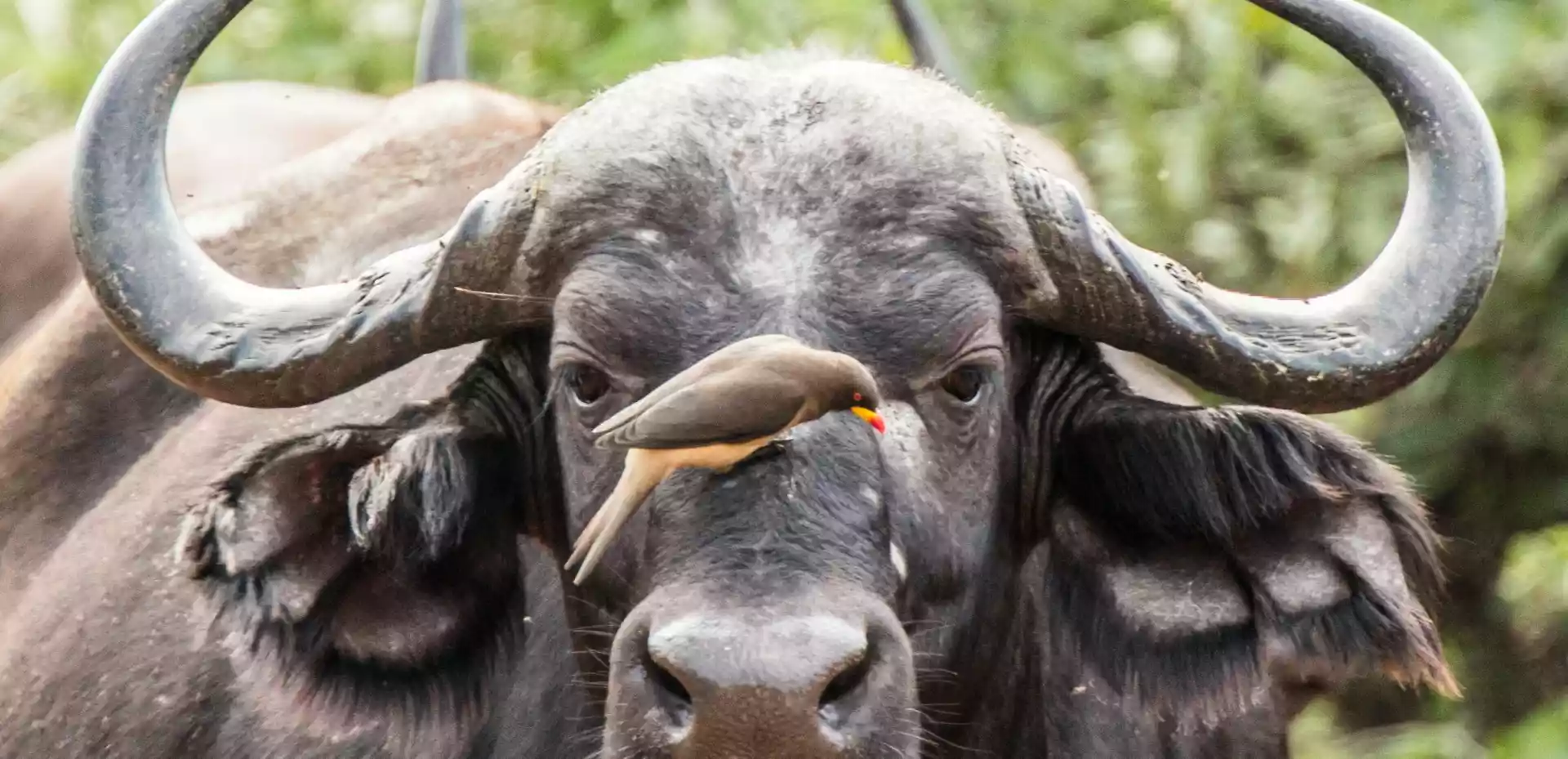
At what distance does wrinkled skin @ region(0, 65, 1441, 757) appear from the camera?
2.88m

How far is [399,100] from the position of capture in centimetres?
599

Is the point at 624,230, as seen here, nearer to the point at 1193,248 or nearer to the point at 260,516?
the point at 260,516

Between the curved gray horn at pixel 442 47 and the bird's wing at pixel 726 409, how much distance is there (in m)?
3.72

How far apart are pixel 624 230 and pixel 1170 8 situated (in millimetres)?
3763

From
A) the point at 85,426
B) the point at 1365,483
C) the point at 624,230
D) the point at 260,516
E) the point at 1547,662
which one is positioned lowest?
the point at 1547,662

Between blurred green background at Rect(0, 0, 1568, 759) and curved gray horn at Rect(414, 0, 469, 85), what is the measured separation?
44cm

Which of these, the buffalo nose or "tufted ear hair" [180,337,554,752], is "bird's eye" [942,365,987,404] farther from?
"tufted ear hair" [180,337,554,752]

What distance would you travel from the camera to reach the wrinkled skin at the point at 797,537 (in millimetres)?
2883

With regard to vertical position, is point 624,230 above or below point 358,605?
above

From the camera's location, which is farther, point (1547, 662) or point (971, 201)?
point (1547, 662)

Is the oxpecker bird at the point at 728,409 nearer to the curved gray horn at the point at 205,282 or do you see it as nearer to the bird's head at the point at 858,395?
the bird's head at the point at 858,395

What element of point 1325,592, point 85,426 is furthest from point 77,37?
point 1325,592

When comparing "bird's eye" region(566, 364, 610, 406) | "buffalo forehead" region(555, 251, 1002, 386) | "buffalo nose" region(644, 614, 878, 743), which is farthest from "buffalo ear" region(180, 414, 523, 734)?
"buffalo nose" region(644, 614, 878, 743)

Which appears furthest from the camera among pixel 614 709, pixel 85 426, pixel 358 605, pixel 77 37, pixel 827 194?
pixel 77 37
